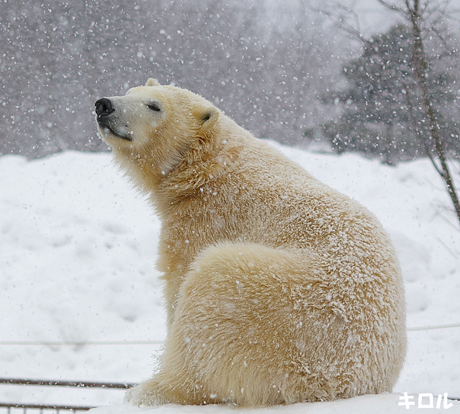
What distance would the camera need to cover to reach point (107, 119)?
6.66 feet

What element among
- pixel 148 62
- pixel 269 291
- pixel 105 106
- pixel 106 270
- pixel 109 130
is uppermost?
pixel 148 62

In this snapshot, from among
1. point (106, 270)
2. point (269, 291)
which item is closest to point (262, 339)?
point (269, 291)

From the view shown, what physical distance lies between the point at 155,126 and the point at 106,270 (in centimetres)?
532

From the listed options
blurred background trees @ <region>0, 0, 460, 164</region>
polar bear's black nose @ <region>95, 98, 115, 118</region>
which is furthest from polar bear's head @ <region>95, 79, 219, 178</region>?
blurred background trees @ <region>0, 0, 460, 164</region>

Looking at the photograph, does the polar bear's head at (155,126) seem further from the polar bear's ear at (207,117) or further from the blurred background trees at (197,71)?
the blurred background trees at (197,71)

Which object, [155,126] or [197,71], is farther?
[197,71]

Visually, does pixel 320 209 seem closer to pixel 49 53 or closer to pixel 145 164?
pixel 145 164

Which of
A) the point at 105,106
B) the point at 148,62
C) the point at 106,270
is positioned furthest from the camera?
the point at 148,62

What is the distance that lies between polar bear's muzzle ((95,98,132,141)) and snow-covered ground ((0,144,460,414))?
3068 mm

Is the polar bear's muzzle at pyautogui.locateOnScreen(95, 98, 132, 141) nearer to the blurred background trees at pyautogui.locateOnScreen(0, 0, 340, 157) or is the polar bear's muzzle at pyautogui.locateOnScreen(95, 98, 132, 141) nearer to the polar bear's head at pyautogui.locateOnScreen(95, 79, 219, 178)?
the polar bear's head at pyautogui.locateOnScreen(95, 79, 219, 178)

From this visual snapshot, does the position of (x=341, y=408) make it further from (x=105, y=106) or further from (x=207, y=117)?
(x=105, y=106)

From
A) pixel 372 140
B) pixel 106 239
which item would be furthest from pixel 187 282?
pixel 372 140

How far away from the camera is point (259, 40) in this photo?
10016 mm

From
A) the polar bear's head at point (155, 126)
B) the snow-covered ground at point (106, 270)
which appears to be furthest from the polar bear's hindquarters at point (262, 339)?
the snow-covered ground at point (106, 270)
